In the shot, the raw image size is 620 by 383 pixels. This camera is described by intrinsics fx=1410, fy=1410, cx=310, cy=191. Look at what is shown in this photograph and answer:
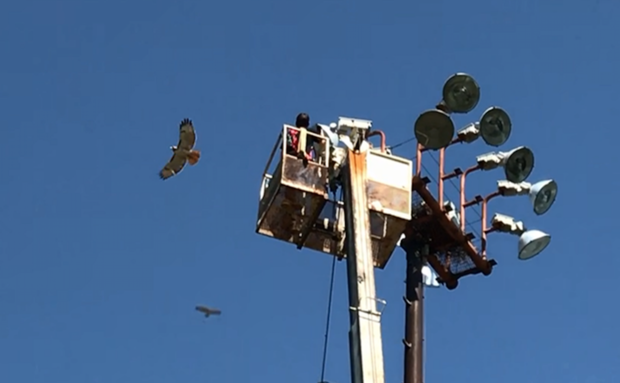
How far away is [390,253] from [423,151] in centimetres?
407

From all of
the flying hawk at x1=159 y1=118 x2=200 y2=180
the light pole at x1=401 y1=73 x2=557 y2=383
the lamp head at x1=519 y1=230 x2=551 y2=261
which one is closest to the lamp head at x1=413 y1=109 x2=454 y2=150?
the light pole at x1=401 y1=73 x2=557 y2=383

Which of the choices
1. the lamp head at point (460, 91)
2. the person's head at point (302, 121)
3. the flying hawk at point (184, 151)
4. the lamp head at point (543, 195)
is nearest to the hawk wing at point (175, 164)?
the flying hawk at point (184, 151)

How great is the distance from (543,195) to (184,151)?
7.30 meters

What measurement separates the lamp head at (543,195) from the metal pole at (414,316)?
8.05ft

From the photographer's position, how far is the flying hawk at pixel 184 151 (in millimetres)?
25375

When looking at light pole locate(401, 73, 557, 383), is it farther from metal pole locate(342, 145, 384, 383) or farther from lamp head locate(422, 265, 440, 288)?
metal pole locate(342, 145, 384, 383)

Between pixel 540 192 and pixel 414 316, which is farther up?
pixel 540 192

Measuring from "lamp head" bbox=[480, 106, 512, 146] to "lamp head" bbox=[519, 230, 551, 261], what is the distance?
1.89 metres

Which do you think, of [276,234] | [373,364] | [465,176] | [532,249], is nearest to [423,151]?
[465,176]

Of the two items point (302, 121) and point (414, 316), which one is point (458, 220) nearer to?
point (414, 316)

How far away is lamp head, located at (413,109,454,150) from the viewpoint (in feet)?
83.6

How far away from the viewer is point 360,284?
19.5 metres

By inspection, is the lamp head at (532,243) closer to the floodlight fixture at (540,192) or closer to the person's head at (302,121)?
the floodlight fixture at (540,192)

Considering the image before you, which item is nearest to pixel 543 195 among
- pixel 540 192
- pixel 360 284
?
pixel 540 192
